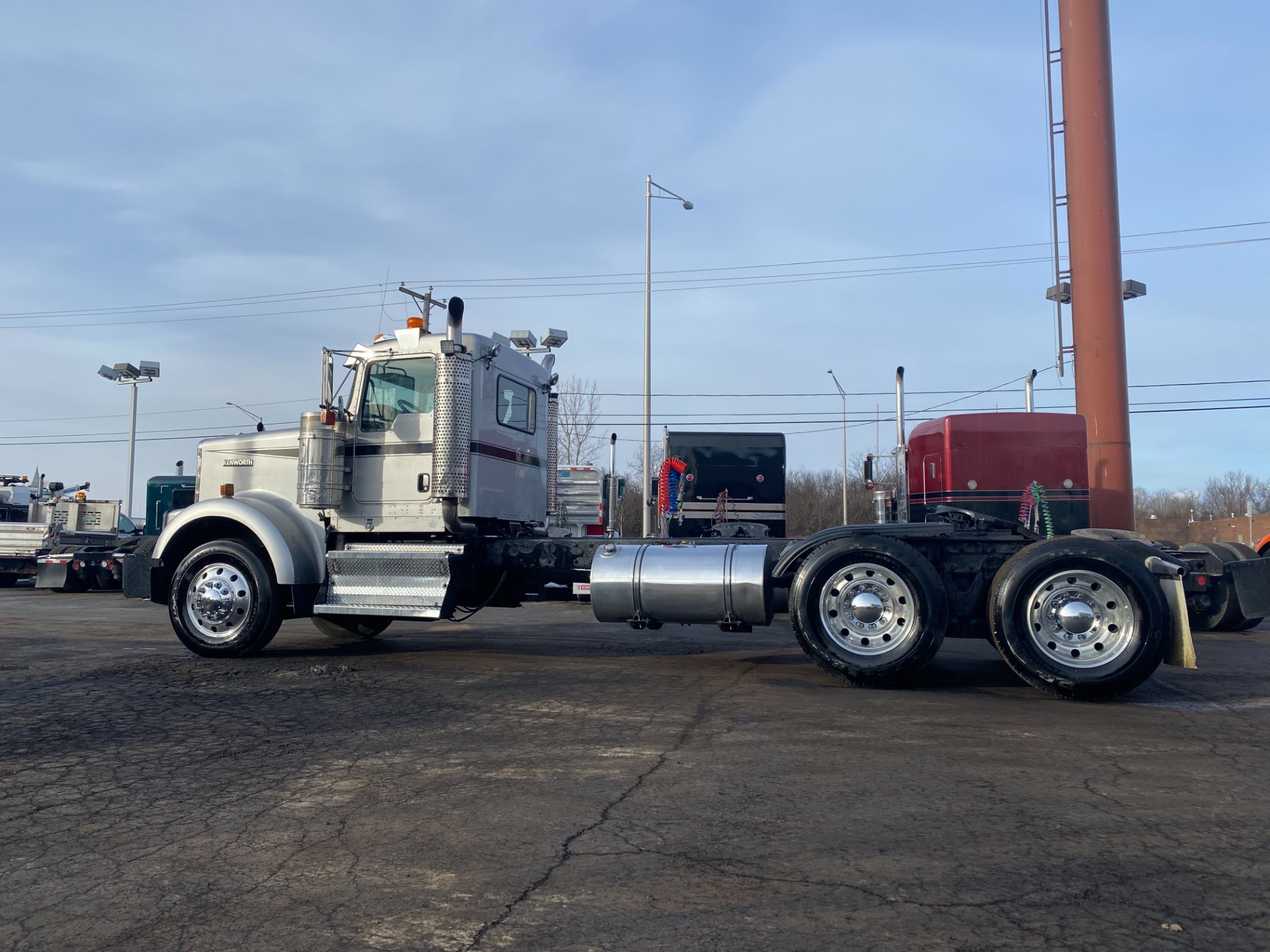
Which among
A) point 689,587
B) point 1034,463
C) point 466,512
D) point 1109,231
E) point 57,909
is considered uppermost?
point 1109,231

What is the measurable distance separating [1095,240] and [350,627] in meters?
14.4

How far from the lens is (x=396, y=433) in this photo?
31.7 feet

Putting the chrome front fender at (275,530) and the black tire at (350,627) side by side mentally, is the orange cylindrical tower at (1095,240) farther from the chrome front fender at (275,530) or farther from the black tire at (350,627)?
the chrome front fender at (275,530)

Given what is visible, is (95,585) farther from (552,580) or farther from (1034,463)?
(1034,463)

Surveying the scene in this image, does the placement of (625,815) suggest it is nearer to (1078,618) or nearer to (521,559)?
(1078,618)

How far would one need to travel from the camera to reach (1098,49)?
17.9m

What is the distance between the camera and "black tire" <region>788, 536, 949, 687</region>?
24.3 feet

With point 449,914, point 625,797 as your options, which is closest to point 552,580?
point 625,797

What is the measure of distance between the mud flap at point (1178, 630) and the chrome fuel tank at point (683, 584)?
298cm

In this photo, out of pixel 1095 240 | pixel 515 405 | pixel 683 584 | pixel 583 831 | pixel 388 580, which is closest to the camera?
pixel 583 831

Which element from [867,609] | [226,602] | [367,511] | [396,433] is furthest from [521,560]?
[867,609]

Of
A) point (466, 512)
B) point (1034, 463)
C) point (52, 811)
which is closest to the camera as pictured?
point (52, 811)

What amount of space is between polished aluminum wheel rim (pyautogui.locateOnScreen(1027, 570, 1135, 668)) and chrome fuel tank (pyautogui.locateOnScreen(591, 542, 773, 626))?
2.13 metres

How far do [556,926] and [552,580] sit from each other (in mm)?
6478
